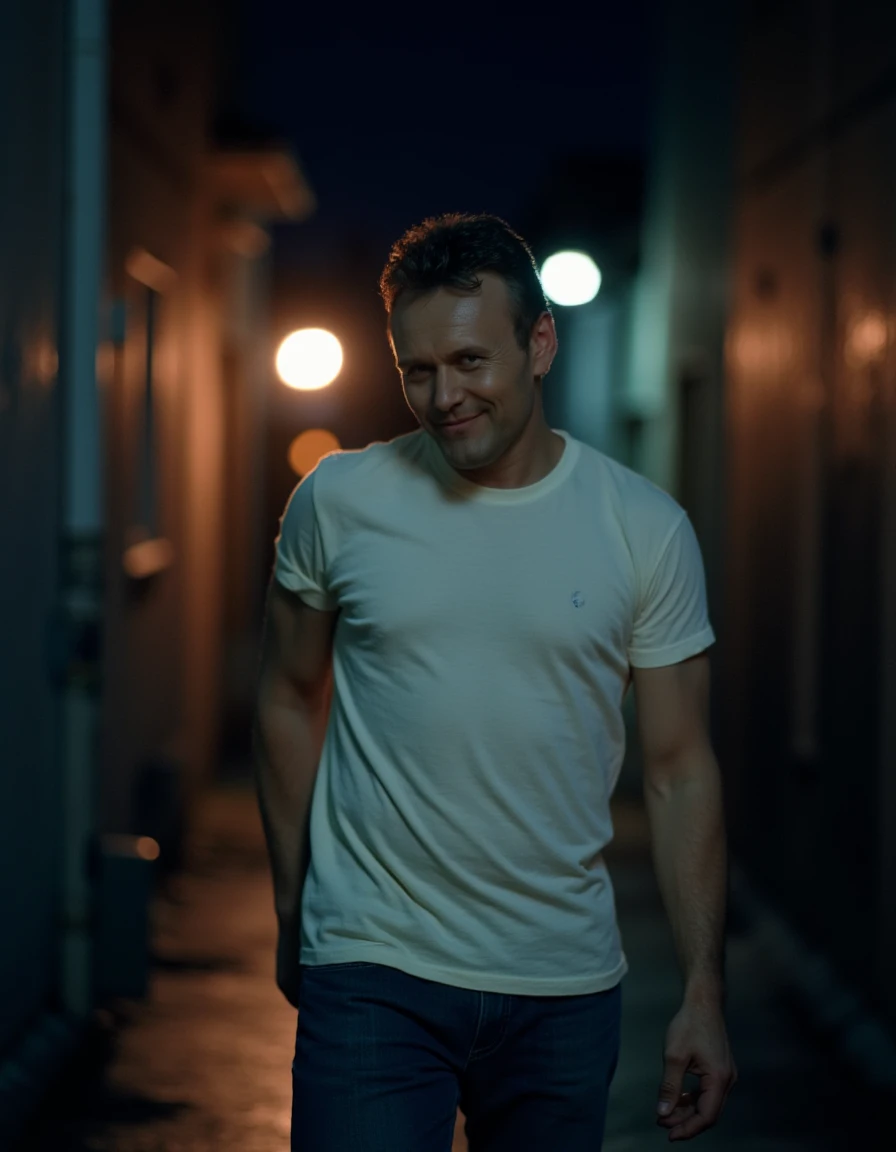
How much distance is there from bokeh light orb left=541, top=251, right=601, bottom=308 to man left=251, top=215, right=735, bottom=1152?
21.9 feet

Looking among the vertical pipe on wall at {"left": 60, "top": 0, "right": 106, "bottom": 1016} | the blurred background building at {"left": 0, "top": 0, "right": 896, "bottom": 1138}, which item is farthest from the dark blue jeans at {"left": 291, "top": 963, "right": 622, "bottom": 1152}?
the vertical pipe on wall at {"left": 60, "top": 0, "right": 106, "bottom": 1016}

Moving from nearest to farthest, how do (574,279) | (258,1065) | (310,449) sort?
(258,1065) → (574,279) → (310,449)

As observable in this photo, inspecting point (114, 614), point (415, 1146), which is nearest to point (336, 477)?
point (415, 1146)

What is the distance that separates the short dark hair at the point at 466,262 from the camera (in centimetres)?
248

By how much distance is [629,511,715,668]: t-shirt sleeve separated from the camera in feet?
8.54

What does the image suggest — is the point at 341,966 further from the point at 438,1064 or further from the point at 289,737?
the point at 289,737

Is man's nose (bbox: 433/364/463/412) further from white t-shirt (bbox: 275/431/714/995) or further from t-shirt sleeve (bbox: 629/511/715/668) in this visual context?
t-shirt sleeve (bbox: 629/511/715/668)

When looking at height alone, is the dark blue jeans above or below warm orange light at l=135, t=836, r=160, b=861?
above

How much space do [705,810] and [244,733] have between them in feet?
34.8

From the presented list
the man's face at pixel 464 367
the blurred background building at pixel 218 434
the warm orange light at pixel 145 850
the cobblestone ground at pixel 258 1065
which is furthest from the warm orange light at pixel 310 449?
the man's face at pixel 464 367

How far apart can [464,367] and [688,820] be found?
2.58 feet

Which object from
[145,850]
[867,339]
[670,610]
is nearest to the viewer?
[670,610]

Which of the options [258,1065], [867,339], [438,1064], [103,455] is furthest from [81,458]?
[438,1064]

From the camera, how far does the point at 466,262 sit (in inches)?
97.7
